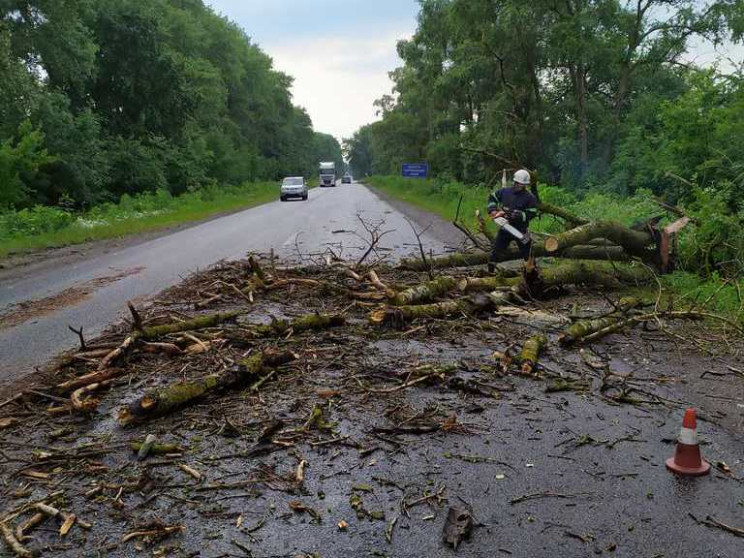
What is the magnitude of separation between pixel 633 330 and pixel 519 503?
4.30 m

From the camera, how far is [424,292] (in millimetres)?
7191

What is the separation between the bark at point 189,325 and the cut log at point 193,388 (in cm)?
126

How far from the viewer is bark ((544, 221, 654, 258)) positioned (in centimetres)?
911

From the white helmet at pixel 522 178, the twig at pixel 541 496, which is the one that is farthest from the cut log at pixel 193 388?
the white helmet at pixel 522 178

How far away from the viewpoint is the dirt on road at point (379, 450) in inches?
114

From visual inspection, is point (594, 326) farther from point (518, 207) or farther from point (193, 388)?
point (193, 388)

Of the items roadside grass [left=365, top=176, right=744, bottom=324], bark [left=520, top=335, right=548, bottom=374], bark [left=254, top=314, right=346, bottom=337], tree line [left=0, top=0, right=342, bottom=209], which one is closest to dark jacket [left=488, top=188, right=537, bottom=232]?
roadside grass [left=365, top=176, right=744, bottom=324]

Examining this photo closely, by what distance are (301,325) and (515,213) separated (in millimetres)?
4629

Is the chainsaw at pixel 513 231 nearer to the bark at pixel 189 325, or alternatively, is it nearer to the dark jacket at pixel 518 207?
the dark jacket at pixel 518 207

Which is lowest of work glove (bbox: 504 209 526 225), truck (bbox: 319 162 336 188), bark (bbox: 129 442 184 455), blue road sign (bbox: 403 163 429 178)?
truck (bbox: 319 162 336 188)

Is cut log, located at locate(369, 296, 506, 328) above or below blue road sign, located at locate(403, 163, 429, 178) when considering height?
above

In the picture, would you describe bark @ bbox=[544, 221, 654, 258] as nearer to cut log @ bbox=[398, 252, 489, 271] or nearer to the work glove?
the work glove

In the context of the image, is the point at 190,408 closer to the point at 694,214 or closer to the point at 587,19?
the point at 694,214

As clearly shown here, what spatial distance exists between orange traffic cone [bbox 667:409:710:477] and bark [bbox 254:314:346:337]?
3.80 m
